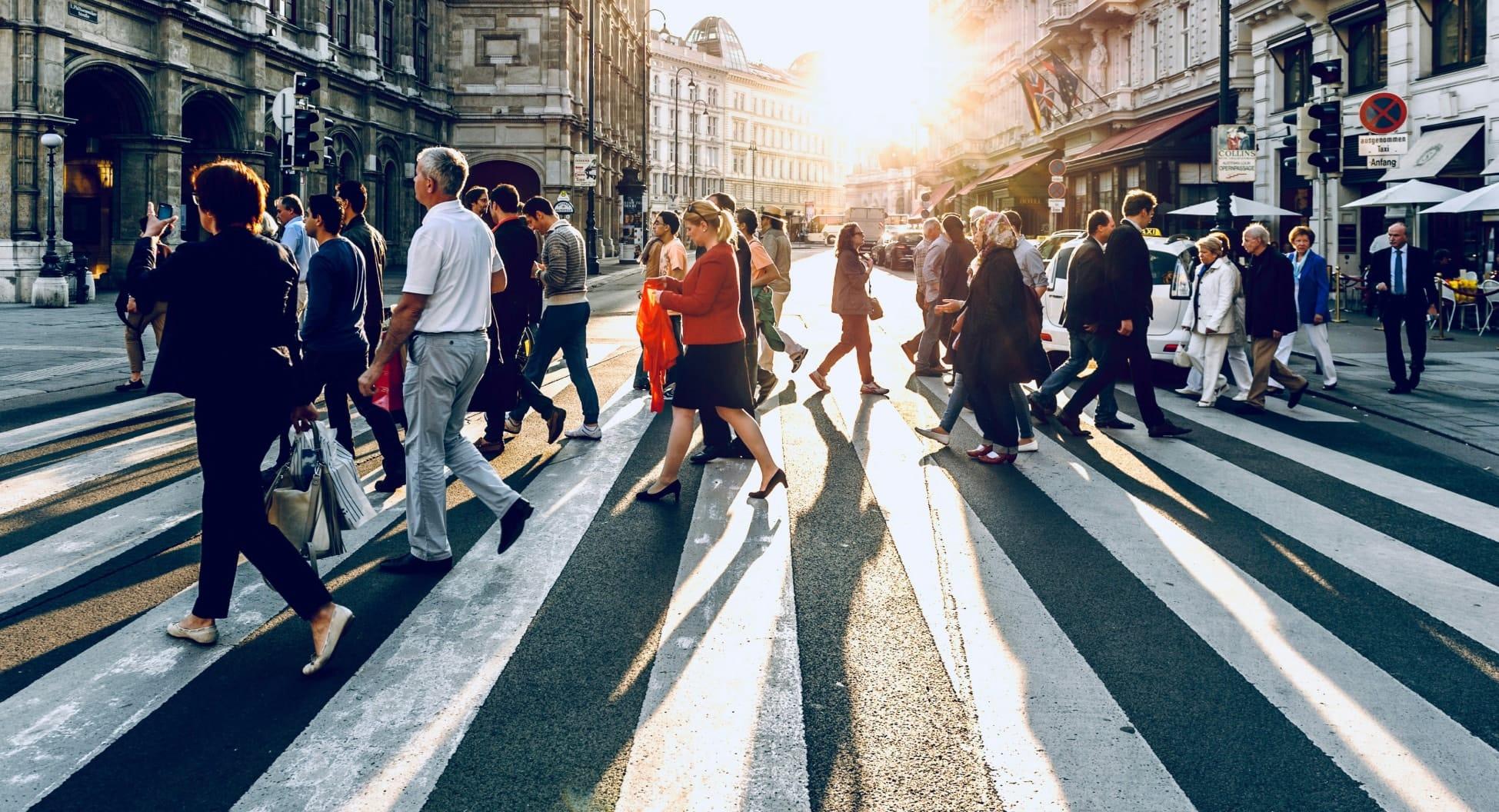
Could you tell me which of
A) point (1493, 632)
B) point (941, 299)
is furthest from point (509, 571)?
point (941, 299)

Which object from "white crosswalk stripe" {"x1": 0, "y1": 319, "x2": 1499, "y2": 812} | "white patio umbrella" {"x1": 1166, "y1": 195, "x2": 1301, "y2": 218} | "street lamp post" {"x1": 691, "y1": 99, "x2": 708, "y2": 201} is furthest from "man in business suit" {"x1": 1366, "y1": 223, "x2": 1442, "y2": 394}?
"street lamp post" {"x1": 691, "y1": 99, "x2": 708, "y2": 201}

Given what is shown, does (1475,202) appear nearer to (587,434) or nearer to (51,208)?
(587,434)

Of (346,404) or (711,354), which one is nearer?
(711,354)

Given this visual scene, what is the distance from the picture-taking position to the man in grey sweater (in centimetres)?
709

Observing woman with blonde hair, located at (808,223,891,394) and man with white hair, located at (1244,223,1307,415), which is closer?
man with white hair, located at (1244,223,1307,415)

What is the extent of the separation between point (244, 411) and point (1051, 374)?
24.0 ft

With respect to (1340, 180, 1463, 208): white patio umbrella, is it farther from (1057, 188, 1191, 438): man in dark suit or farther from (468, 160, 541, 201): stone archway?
(468, 160, 541, 201): stone archway

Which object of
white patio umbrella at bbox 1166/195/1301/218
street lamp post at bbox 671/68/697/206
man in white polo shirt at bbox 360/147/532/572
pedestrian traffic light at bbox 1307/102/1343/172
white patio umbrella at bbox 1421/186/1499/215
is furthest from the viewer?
street lamp post at bbox 671/68/697/206

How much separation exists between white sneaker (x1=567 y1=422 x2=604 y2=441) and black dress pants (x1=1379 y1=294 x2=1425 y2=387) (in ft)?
25.6

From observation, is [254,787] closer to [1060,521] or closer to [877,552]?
[877,552]

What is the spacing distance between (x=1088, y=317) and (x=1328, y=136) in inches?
326

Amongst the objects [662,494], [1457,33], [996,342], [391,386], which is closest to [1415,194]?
[1457,33]

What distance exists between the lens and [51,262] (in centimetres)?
2178

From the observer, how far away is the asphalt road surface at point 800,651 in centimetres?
Answer: 357
